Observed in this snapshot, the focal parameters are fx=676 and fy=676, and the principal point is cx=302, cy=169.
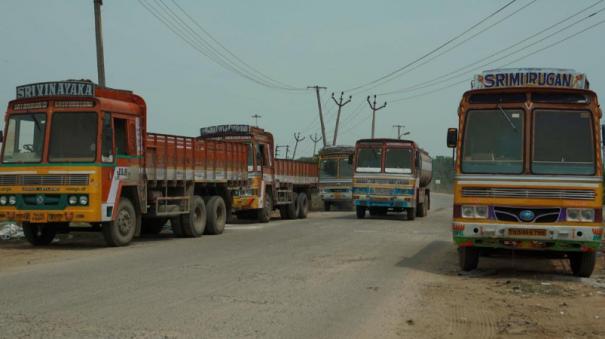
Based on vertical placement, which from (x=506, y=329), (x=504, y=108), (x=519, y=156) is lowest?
(x=506, y=329)

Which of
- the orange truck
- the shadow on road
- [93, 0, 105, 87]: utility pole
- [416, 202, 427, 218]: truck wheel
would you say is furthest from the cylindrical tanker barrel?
the orange truck

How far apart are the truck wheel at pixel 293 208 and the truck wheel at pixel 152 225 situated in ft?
30.8

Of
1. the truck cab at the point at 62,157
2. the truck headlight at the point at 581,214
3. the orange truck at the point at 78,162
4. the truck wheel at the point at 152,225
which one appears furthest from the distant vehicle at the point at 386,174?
the truck headlight at the point at 581,214

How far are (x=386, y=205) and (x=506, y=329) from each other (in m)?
19.0

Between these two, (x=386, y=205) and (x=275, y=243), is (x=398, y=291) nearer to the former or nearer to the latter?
(x=275, y=243)

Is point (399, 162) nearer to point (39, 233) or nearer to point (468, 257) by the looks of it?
point (39, 233)

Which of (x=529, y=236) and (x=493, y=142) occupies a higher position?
(x=493, y=142)

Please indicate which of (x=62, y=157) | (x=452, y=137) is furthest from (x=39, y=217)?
(x=452, y=137)

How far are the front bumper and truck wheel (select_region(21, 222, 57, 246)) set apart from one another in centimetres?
936

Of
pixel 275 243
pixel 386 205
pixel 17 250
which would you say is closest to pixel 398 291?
pixel 275 243

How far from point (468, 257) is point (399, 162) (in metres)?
15.3

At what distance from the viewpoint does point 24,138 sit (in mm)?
14477

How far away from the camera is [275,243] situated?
51.5 feet

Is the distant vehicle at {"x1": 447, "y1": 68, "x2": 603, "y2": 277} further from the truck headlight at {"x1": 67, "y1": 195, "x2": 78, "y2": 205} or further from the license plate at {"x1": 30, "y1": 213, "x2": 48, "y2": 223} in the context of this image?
the license plate at {"x1": 30, "y1": 213, "x2": 48, "y2": 223}
